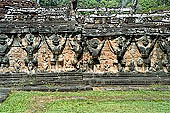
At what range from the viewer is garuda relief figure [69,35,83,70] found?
9961 millimetres

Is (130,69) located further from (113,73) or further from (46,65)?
(46,65)

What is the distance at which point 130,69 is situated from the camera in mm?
10148

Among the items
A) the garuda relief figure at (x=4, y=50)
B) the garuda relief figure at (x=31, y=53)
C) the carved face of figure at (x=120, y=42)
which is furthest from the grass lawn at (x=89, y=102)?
the carved face of figure at (x=120, y=42)

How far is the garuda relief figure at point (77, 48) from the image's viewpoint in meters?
9.96

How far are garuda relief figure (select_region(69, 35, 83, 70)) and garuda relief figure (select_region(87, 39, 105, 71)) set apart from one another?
34 cm

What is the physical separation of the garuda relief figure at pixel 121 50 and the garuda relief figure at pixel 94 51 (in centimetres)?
47

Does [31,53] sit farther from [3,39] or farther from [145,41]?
[145,41]

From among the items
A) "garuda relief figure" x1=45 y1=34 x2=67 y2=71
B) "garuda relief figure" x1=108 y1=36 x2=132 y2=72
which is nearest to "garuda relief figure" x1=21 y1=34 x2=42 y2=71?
"garuda relief figure" x1=45 y1=34 x2=67 y2=71

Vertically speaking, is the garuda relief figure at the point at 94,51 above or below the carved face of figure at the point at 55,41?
below

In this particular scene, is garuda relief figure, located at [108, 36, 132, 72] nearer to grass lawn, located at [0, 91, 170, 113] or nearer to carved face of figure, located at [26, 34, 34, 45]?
grass lawn, located at [0, 91, 170, 113]

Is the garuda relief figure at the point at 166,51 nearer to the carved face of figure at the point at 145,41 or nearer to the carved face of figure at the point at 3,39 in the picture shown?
the carved face of figure at the point at 145,41

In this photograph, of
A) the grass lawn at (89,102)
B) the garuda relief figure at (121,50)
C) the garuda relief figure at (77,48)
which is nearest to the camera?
the grass lawn at (89,102)

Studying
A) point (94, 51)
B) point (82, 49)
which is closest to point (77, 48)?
point (82, 49)

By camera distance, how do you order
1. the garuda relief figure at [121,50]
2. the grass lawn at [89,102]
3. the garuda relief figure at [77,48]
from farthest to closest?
the garuda relief figure at [121,50] → the garuda relief figure at [77,48] → the grass lawn at [89,102]
